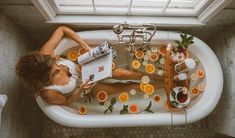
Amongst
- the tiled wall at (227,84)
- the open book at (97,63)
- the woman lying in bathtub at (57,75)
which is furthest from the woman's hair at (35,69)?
the tiled wall at (227,84)

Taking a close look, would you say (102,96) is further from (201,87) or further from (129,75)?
(201,87)

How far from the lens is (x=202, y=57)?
2.06 metres

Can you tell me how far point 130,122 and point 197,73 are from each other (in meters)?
0.71

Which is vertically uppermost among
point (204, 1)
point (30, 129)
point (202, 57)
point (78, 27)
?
point (204, 1)

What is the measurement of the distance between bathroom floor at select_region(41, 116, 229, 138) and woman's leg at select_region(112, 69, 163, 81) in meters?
0.56

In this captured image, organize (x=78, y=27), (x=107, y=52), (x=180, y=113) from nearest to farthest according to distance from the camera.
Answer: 1. (x=107, y=52)
2. (x=180, y=113)
3. (x=78, y=27)

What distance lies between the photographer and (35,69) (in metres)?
1.71

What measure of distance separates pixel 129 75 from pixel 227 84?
84 centimetres

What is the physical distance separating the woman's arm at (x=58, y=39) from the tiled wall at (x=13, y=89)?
0.23 meters

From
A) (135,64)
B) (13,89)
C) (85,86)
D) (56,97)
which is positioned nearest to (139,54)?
(135,64)

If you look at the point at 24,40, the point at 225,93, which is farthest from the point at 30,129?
the point at 225,93

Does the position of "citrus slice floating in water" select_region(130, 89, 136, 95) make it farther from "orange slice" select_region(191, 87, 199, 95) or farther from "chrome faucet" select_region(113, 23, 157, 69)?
"orange slice" select_region(191, 87, 199, 95)

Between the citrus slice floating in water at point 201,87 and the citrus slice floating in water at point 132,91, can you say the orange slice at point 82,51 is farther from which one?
the citrus slice floating in water at point 201,87

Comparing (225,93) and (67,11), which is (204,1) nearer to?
(225,93)
